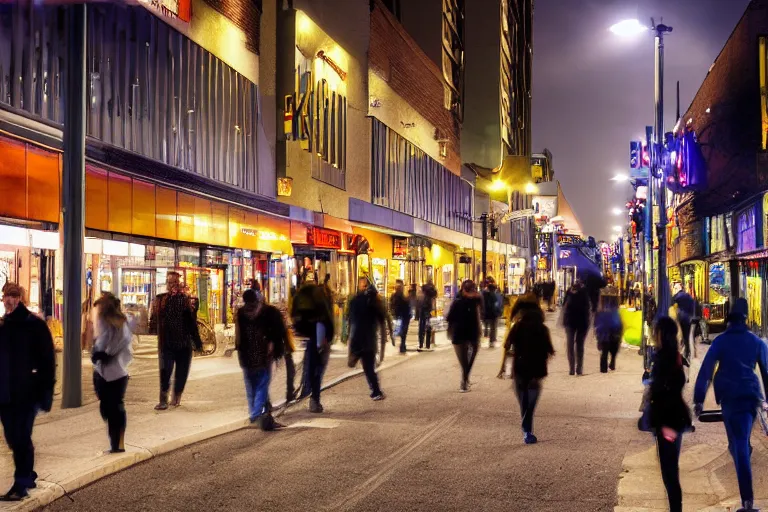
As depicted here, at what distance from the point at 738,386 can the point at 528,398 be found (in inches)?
147

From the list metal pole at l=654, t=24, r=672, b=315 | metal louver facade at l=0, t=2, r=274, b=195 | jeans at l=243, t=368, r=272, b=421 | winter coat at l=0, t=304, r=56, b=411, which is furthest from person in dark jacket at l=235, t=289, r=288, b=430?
metal pole at l=654, t=24, r=672, b=315

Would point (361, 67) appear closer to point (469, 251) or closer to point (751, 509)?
point (469, 251)

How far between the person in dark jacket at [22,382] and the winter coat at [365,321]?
699 cm

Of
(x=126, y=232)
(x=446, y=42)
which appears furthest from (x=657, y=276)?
(x=446, y=42)

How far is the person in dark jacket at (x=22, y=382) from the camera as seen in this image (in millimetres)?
7730

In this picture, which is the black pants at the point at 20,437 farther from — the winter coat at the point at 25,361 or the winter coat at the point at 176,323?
the winter coat at the point at 176,323

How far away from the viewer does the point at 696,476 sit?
9000 millimetres

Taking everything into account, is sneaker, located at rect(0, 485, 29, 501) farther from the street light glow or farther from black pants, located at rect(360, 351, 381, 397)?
the street light glow

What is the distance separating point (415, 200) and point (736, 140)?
61.1 ft

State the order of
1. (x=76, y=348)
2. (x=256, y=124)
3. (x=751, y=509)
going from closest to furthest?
(x=751, y=509) → (x=76, y=348) → (x=256, y=124)

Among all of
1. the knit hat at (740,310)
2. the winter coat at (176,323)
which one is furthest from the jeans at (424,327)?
the knit hat at (740,310)

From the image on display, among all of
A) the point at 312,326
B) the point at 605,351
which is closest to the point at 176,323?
the point at 312,326

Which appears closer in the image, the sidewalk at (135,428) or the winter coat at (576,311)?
the sidewalk at (135,428)

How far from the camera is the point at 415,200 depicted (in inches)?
1841
